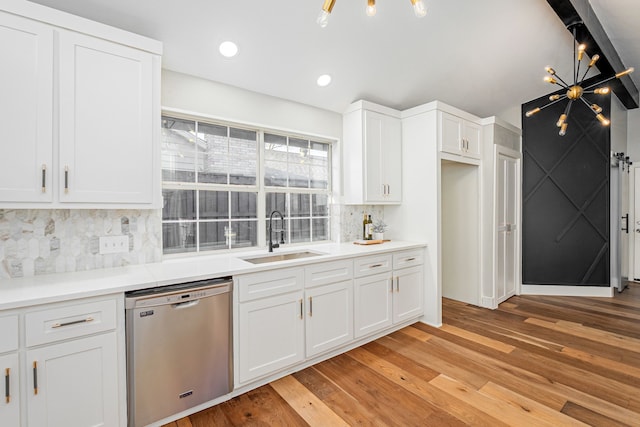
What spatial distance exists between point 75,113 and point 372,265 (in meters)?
2.54

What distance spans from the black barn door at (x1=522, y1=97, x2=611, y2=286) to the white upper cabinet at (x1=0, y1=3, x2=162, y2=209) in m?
5.05

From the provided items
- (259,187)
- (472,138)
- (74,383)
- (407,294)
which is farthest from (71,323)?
(472,138)

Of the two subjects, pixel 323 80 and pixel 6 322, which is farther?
pixel 323 80

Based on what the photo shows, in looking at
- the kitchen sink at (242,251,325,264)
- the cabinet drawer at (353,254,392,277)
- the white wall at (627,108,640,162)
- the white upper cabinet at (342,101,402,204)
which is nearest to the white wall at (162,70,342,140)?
the white upper cabinet at (342,101,402,204)

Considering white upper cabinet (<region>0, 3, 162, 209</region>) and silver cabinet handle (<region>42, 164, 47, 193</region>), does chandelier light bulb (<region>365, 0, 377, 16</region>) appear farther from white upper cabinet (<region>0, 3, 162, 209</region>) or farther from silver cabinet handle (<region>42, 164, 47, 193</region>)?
silver cabinet handle (<region>42, 164, 47, 193</region>)

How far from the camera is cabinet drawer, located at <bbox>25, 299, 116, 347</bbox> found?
4.93ft

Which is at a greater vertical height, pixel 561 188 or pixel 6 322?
pixel 561 188

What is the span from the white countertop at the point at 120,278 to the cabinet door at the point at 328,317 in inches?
11.2

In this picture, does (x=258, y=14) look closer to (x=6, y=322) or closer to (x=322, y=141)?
(x=322, y=141)

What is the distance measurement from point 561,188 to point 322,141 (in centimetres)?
367

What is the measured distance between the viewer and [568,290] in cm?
456

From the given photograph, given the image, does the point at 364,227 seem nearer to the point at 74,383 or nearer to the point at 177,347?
the point at 177,347

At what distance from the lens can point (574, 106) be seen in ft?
14.8

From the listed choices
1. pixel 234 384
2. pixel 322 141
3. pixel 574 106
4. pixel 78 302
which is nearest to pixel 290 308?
pixel 234 384
